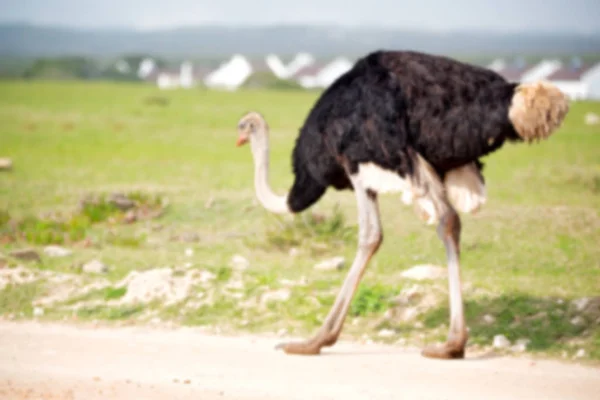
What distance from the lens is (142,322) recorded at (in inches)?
342

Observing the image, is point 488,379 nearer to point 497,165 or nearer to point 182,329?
point 182,329

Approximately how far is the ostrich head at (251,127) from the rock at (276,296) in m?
1.07

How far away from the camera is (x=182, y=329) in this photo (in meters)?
8.51

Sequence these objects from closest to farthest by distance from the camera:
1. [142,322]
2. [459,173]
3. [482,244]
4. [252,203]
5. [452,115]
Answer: [452,115] → [459,173] → [142,322] → [482,244] → [252,203]

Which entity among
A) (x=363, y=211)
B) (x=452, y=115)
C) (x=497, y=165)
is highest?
(x=452, y=115)

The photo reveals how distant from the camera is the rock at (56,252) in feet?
35.5

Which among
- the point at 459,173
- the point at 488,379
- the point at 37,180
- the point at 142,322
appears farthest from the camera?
the point at 37,180

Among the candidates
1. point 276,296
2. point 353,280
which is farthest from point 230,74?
point 353,280

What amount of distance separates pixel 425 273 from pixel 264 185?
1650 mm

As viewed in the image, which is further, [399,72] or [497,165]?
[497,165]

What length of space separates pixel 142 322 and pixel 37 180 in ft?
32.4

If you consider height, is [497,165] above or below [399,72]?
below

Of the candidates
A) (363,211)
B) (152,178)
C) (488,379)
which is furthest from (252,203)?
(488,379)

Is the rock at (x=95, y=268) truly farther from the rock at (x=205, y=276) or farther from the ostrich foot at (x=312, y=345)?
the ostrich foot at (x=312, y=345)
